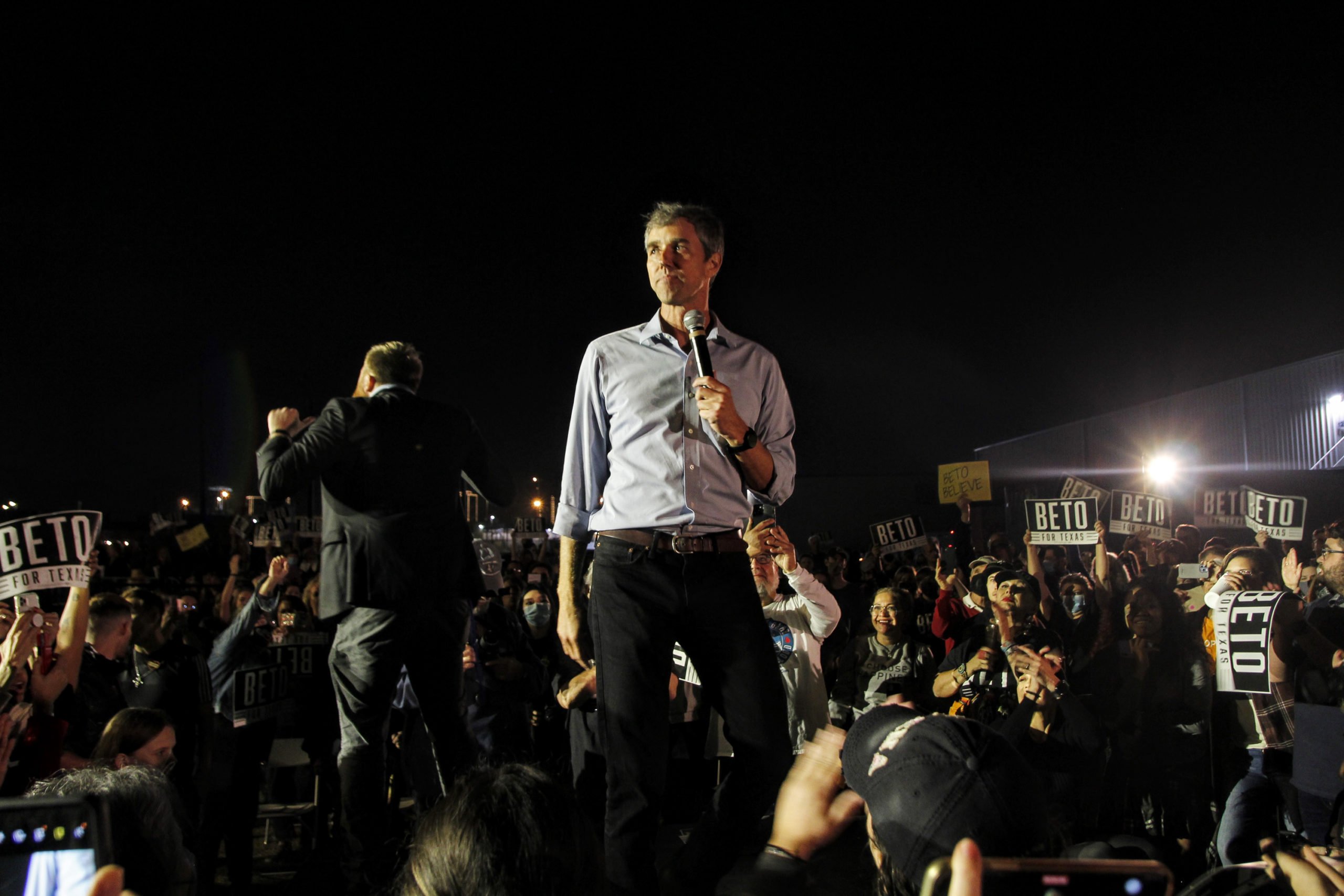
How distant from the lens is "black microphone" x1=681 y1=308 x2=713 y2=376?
244 centimetres

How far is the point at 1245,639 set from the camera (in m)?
4.73

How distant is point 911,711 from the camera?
1566mm

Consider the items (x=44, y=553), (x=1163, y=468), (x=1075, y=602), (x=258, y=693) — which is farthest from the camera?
(x=1163, y=468)

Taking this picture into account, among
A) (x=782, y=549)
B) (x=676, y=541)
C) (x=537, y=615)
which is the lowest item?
(x=537, y=615)

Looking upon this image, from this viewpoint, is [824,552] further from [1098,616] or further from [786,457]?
[786,457]

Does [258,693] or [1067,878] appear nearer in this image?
[1067,878]

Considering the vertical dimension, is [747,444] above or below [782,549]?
above

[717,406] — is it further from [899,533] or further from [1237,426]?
[1237,426]

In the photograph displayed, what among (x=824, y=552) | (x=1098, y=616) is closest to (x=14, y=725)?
(x=1098, y=616)

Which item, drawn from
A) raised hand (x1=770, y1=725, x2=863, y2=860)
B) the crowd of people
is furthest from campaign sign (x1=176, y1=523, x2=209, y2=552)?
raised hand (x1=770, y1=725, x2=863, y2=860)

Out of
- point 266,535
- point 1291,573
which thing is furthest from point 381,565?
point 266,535

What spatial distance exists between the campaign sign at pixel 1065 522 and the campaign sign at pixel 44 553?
319 inches

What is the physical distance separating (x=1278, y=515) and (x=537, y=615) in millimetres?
7559

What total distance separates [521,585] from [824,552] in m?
8.30
